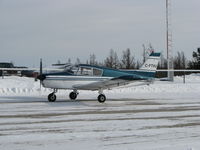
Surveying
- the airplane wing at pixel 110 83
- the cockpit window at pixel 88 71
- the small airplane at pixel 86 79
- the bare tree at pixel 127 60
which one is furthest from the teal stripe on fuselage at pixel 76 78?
the bare tree at pixel 127 60

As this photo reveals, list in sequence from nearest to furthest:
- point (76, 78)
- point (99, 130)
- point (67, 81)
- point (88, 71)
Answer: point (99, 130) < point (67, 81) < point (76, 78) < point (88, 71)

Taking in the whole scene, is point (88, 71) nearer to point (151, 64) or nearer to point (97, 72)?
point (97, 72)

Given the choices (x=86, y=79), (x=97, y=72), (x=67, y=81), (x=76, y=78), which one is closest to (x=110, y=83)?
(x=97, y=72)

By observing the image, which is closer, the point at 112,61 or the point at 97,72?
the point at 97,72

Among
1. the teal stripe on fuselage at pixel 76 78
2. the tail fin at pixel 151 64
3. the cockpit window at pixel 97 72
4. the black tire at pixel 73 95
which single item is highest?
the tail fin at pixel 151 64

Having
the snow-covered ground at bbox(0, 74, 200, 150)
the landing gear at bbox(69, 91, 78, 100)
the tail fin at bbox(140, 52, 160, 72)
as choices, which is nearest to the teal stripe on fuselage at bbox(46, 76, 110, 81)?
the landing gear at bbox(69, 91, 78, 100)

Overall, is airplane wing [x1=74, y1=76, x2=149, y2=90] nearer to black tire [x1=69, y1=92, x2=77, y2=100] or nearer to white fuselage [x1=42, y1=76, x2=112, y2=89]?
white fuselage [x1=42, y1=76, x2=112, y2=89]

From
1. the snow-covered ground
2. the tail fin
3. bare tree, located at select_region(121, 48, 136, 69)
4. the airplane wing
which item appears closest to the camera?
the snow-covered ground

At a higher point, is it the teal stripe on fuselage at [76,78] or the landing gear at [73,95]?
the teal stripe on fuselage at [76,78]

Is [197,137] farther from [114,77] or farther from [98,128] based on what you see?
[114,77]

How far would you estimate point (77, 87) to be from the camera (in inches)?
802

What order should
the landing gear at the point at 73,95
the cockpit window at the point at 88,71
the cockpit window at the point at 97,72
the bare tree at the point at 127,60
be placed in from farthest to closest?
1. the bare tree at the point at 127,60
2. the landing gear at the point at 73,95
3. the cockpit window at the point at 97,72
4. the cockpit window at the point at 88,71

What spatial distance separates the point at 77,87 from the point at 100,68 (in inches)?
60.9

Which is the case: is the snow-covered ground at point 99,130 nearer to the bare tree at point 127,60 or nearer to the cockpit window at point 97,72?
the cockpit window at point 97,72
